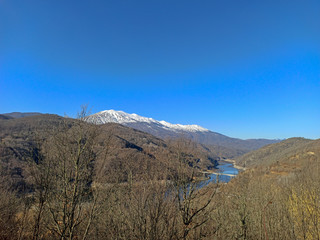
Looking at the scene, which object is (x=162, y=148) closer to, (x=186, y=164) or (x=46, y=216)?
(x=186, y=164)

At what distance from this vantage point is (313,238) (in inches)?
413

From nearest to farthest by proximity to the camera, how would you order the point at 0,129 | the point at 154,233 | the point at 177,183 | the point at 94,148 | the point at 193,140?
the point at 154,233 → the point at 94,148 → the point at 177,183 → the point at 193,140 → the point at 0,129

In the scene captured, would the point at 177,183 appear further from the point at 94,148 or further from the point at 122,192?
the point at 94,148

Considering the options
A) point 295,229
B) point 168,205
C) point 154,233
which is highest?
point 168,205

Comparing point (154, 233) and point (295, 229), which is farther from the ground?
point (154, 233)

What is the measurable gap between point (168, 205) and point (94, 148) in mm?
4492

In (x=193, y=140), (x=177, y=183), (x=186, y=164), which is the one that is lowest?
(x=177, y=183)

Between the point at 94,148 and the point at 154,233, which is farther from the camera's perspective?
the point at 94,148

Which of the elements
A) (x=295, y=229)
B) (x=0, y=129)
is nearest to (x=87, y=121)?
(x=295, y=229)

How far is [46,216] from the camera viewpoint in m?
8.14

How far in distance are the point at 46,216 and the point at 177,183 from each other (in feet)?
21.9

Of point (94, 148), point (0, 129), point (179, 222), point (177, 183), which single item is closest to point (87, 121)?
point (94, 148)

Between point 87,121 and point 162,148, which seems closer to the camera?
point 87,121

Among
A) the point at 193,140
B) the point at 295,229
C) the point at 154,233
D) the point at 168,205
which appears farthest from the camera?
the point at 295,229
